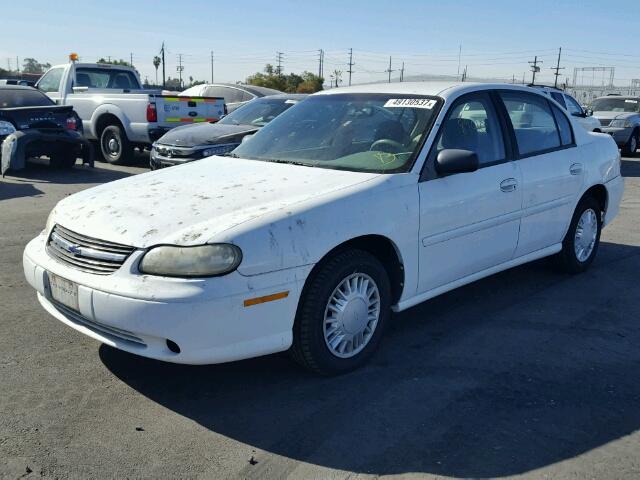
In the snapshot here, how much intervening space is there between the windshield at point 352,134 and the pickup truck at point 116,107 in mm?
7892

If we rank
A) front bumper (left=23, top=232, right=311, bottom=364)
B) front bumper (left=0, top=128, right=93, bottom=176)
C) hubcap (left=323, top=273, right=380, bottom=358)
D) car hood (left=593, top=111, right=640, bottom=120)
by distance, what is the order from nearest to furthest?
front bumper (left=23, top=232, right=311, bottom=364), hubcap (left=323, top=273, right=380, bottom=358), front bumper (left=0, top=128, right=93, bottom=176), car hood (left=593, top=111, right=640, bottom=120)

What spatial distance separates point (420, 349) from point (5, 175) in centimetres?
922

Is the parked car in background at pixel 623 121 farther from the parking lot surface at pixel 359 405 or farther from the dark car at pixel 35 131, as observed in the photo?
the parking lot surface at pixel 359 405

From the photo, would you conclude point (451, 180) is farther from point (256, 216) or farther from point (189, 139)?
point (189, 139)

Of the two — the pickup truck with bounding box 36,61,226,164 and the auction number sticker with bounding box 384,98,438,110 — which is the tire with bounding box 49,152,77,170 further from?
the auction number sticker with bounding box 384,98,438,110

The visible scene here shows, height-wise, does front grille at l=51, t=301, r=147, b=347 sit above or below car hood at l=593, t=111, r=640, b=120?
below

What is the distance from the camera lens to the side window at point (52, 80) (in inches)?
560

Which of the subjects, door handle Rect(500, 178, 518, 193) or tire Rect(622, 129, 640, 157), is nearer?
door handle Rect(500, 178, 518, 193)

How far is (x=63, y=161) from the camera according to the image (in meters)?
12.1

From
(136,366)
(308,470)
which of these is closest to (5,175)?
(136,366)

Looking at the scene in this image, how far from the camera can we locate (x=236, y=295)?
127 inches

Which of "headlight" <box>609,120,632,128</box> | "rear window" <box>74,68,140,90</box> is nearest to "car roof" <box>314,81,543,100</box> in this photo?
"rear window" <box>74,68,140,90</box>

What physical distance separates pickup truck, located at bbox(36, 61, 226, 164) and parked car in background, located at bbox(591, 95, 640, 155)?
36.9 feet

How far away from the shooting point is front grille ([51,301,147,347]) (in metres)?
3.40
